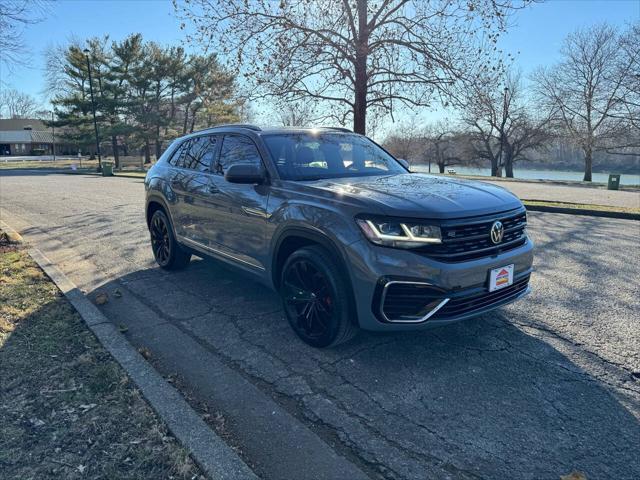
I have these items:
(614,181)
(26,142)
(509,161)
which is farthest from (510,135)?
(26,142)

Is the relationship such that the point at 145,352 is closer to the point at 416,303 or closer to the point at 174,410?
the point at 174,410

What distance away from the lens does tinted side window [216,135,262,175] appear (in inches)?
165

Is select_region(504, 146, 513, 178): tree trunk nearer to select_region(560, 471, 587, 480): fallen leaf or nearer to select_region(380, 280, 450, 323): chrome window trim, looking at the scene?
select_region(380, 280, 450, 323): chrome window trim

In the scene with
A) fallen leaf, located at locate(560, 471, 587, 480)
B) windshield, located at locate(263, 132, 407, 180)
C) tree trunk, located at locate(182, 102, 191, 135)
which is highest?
tree trunk, located at locate(182, 102, 191, 135)

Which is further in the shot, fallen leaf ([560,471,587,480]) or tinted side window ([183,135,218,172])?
tinted side window ([183,135,218,172])

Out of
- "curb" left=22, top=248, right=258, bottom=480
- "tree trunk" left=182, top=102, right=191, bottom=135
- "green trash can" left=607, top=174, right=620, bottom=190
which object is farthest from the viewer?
"tree trunk" left=182, top=102, right=191, bottom=135

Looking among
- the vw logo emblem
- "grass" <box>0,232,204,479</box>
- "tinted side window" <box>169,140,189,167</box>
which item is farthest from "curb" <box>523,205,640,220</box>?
"grass" <box>0,232,204,479</box>

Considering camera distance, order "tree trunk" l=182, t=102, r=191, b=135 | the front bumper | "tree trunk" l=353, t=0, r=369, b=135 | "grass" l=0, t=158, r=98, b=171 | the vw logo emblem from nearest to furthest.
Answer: the front bumper < the vw logo emblem < "tree trunk" l=353, t=0, r=369, b=135 < "grass" l=0, t=158, r=98, b=171 < "tree trunk" l=182, t=102, r=191, b=135

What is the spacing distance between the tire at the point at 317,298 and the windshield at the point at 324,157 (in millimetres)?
848

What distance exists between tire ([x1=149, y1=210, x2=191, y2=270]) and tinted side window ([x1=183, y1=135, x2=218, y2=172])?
88 cm

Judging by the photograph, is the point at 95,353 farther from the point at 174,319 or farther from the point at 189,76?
the point at 189,76

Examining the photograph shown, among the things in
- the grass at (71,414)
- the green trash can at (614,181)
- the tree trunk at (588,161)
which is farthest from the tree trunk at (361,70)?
the tree trunk at (588,161)

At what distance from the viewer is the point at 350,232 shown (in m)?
3.05

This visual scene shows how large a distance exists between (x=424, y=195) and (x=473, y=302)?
0.85 m
